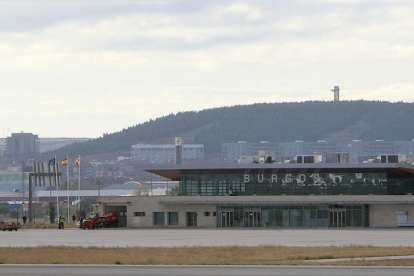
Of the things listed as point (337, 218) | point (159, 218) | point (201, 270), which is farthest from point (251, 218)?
point (201, 270)

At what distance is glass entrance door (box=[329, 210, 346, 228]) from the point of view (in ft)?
382

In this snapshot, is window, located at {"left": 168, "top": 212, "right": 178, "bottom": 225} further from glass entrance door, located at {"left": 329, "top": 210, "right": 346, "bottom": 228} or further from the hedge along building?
glass entrance door, located at {"left": 329, "top": 210, "right": 346, "bottom": 228}

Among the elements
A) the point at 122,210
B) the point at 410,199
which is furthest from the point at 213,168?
the point at 410,199

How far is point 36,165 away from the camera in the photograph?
135 meters

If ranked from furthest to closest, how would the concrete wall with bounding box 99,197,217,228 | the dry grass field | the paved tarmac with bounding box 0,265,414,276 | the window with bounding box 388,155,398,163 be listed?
the window with bounding box 388,155,398,163
the concrete wall with bounding box 99,197,217,228
the dry grass field
the paved tarmac with bounding box 0,265,414,276

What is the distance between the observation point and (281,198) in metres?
117

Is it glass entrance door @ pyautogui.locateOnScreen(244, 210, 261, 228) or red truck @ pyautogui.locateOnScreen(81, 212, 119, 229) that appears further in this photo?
→ glass entrance door @ pyautogui.locateOnScreen(244, 210, 261, 228)

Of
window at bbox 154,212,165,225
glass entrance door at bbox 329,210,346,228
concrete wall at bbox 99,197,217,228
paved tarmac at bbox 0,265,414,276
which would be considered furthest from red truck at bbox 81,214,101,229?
paved tarmac at bbox 0,265,414,276

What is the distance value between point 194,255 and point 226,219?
2281 inches

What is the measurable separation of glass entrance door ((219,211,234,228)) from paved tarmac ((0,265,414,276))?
66.3 metres

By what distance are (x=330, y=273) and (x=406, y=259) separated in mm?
9529

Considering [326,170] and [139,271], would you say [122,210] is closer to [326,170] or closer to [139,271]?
[326,170]

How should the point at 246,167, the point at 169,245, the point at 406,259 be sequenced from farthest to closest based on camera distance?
the point at 246,167, the point at 169,245, the point at 406,259

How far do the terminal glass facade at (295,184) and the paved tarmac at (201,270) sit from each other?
222 feet
